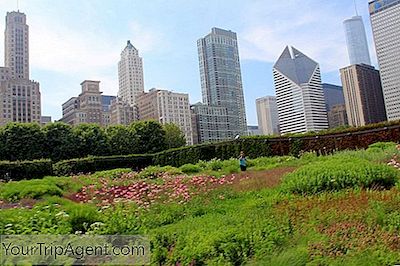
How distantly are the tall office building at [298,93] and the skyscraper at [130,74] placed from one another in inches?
2157

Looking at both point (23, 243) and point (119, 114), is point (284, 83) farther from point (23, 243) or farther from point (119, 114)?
point (23, 243)

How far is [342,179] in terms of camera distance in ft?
24.7

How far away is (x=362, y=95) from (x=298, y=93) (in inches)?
884

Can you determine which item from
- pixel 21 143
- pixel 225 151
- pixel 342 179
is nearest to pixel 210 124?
pixel 21 143

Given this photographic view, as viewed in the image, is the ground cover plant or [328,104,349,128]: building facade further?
[328,104,349,128]: building facade

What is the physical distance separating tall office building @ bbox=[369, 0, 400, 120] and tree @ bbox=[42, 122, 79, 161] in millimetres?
94735

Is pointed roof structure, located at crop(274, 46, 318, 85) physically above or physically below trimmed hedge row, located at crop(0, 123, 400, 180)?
above

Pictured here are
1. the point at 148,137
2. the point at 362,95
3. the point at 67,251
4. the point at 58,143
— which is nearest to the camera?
the point at 67,251

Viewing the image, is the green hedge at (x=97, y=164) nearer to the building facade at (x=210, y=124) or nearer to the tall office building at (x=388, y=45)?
the building facade at (x=210, y=124)

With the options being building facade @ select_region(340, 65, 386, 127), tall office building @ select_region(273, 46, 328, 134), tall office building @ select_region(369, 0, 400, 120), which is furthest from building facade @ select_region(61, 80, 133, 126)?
tall office building @ select_region(369, 0, 400, 120)

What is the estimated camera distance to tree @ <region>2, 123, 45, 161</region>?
4100cm

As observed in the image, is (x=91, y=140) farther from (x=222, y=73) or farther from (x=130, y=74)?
(x=130, y=74)

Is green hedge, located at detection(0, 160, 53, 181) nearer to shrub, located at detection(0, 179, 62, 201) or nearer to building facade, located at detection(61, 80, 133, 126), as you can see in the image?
shrub, located at detection(0, 179, 62, 201)

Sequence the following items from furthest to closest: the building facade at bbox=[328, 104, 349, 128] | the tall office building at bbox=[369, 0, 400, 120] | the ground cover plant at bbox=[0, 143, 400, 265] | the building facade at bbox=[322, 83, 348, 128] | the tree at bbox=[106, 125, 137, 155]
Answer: the building facade at bbox=[322, 83, 348, 128], the building facade at bbox=[328, 104, 349, 128], the tall office building at bbox=[369, 0, 400, 120], the tree at bbox=[106, 125, 137, 155], the ground cover plant at bbox=[0, 143, 400, 265]
